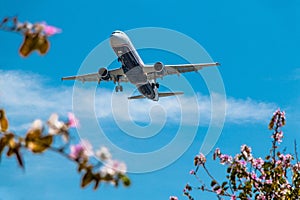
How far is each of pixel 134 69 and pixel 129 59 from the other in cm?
76

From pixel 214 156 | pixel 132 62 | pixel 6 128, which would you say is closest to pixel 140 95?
pixel 132 62

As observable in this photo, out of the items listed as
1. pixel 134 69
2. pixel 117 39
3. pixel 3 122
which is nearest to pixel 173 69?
pixel 134 69

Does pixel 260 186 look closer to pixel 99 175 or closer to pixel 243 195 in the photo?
pixel 243 195

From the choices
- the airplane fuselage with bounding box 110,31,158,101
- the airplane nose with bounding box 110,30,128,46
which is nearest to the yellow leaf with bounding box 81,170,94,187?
the airplane fuselage with bounding box 110,31,158,101

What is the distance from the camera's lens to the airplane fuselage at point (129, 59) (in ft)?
100

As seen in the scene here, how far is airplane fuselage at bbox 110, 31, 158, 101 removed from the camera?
1201 inches

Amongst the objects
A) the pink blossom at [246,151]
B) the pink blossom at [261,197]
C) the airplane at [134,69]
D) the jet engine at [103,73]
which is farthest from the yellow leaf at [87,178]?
the jet engine at [103,73]

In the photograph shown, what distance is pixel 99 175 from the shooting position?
1.44 meters

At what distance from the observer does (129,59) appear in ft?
100

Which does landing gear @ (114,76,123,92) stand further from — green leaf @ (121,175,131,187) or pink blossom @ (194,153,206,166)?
green leaf @ (121,175,131,187)

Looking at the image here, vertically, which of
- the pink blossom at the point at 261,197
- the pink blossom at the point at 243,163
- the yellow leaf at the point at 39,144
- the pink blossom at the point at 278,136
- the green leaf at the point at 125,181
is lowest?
the green leaf at the point at 125,181

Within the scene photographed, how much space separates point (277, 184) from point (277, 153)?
3.15 feet

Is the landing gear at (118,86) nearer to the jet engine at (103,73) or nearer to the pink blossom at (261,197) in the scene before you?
the jet engine at (103,73)

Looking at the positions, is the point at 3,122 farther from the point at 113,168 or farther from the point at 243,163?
the point at 243,163
